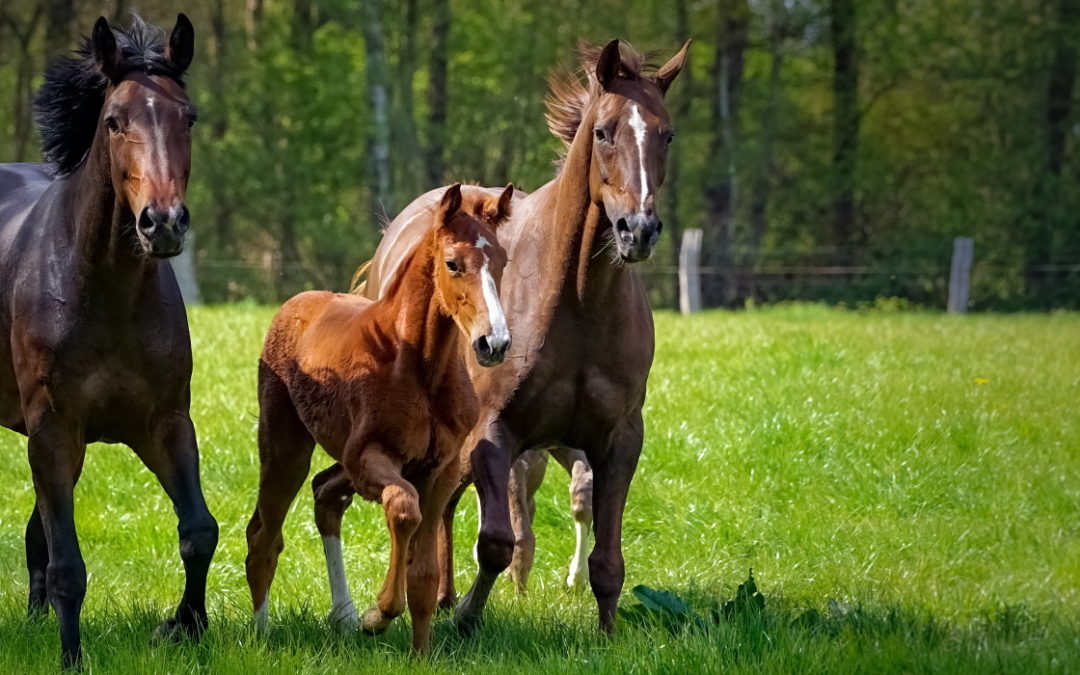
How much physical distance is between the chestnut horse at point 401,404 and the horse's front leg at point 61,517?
0.83 metres

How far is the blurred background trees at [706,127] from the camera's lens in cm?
2839

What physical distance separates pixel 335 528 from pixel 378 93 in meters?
23.1

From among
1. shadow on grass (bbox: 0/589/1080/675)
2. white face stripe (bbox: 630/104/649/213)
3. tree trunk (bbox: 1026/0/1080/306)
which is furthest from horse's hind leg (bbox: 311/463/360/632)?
tree trunk (bbox: 1026/0/1080/306)

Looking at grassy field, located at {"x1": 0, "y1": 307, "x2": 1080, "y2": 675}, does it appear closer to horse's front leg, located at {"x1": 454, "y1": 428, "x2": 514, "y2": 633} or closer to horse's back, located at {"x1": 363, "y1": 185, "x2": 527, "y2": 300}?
horse's front leg, located at {"x1": 454, "y1": 428, "x2": 514, "y2": 633}

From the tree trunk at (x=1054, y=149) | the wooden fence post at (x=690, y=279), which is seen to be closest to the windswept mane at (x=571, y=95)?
the wooden fence post at (x=690, y=279)

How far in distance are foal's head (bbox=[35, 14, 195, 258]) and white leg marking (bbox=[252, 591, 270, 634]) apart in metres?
1.65

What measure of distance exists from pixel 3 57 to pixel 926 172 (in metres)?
21.4

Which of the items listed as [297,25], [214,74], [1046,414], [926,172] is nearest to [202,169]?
[214,74]

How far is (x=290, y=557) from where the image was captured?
7.09 metres

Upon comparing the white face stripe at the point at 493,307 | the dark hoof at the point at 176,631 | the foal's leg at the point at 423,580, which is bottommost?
the dark hoof at the point at 176,631

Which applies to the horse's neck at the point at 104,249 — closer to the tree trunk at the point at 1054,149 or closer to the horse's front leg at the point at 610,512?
the horse's front leg at the point at 610,512

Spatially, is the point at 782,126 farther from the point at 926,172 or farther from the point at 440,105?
the point at 440,105

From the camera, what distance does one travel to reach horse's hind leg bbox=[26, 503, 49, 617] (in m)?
5.77

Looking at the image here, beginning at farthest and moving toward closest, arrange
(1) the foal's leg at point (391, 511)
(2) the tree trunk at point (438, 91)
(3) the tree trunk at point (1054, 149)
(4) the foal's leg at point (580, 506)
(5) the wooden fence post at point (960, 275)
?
(2) the tree trunk at point (438, 91)
(3) the tree trunk at point (1054, 149)
(5) the wooden fence post at point (960, 275)
(4) the foal's leg at point (580, 506)
(1) the foal's leg at point (391, 511)
